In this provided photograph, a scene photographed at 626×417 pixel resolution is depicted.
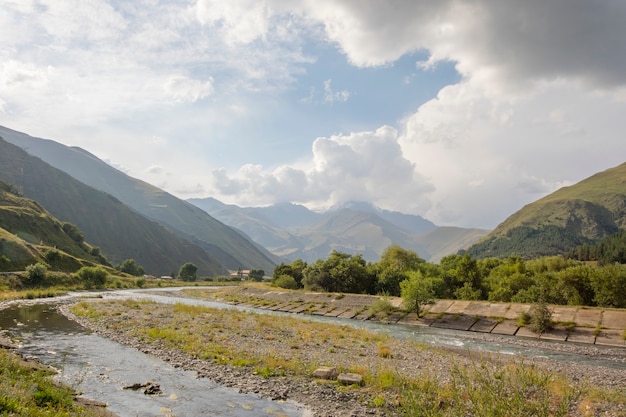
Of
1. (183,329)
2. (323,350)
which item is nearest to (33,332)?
(183,329)

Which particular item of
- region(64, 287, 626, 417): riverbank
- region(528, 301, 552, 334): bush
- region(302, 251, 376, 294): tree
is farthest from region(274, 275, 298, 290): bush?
region(528, 301, 552, 334): bush

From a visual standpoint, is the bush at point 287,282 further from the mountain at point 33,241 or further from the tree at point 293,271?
the mountain at point 33,241

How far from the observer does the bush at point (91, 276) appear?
113469 millimetres

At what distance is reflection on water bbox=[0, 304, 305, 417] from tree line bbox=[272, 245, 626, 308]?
4455 cm

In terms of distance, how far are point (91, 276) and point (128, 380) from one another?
109273mm

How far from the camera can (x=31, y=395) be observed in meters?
15.8

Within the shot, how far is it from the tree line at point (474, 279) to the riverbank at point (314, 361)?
64.9 feet

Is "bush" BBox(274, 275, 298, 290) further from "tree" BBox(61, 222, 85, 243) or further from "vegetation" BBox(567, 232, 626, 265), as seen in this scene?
"vegetation" BBox(567, 232, 626, 265)

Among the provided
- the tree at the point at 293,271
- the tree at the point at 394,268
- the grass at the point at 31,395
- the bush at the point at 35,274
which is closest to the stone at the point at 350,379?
the grass at the point at 31,395

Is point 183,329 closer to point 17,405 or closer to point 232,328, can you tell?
point 232,328

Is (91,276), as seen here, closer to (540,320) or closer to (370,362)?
(370,362)

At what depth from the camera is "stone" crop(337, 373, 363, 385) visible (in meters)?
23.5

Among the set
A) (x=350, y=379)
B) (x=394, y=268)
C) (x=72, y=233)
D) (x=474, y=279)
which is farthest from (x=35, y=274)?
(x=474, y=279)

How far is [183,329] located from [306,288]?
228 ft
